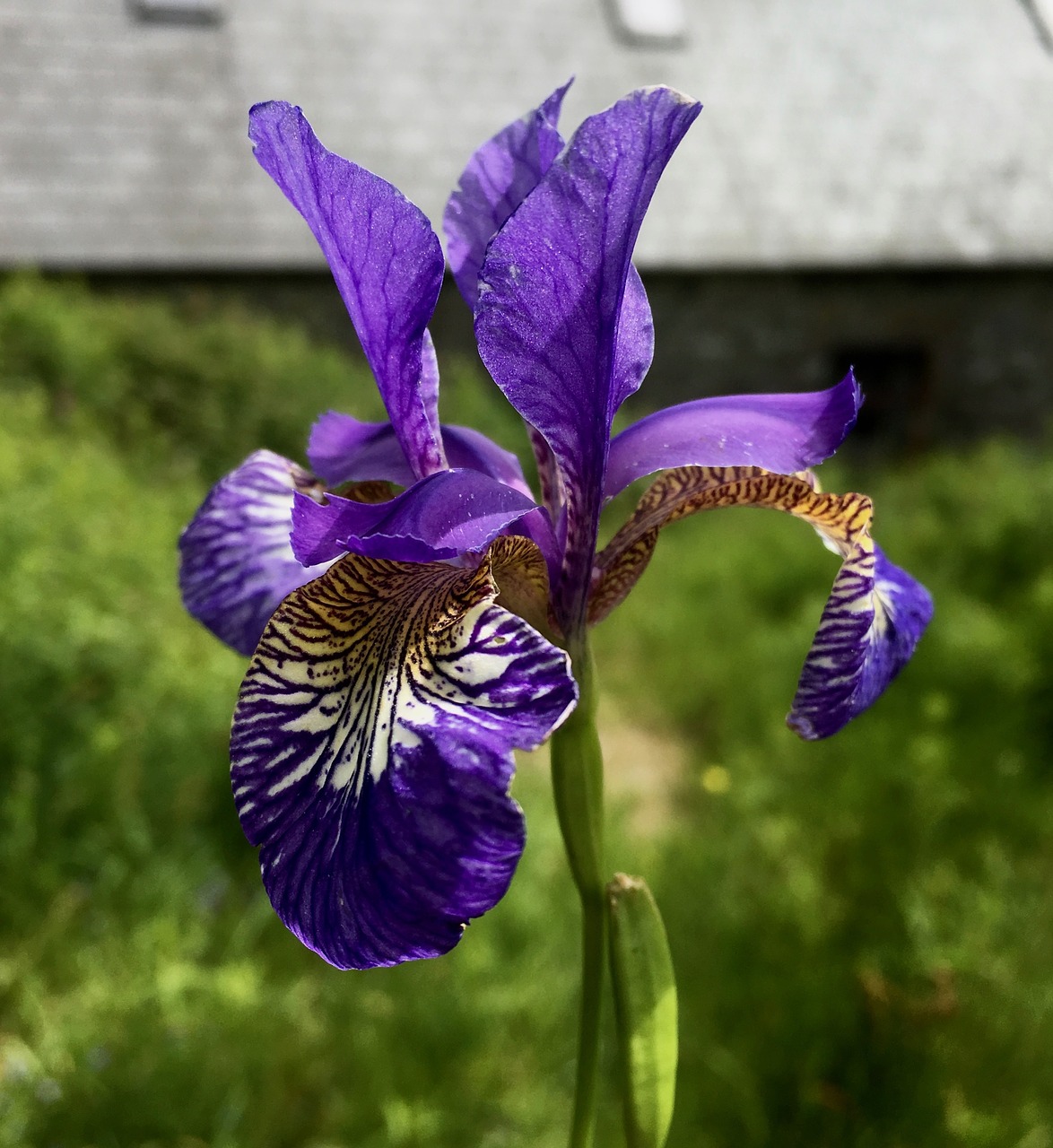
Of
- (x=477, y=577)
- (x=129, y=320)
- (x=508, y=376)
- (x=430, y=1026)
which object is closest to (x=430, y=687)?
(x=477, y=577)

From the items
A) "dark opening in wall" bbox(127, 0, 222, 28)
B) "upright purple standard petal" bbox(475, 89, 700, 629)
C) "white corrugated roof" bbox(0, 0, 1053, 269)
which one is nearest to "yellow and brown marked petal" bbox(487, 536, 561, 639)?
"upright purple standard petal" bbox(475, 89, 700, 629)

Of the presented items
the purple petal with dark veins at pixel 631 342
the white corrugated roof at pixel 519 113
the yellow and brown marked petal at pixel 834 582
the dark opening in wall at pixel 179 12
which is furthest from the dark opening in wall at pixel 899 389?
the purple petal with dark veins at pixel 631 342

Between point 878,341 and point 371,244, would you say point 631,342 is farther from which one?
point 878,341

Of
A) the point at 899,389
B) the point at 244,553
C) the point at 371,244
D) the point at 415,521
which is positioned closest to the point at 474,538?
the point at 415,521

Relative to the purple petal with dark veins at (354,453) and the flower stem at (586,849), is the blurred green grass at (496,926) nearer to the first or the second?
the flower stem at (586,849)

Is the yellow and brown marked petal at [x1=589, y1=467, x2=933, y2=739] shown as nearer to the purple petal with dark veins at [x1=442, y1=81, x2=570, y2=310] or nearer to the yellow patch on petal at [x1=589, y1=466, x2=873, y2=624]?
the yellow patch on petal at [x1=589, y1=466, x2=873, y2=624]

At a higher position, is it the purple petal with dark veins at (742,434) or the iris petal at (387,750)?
the purple petal with dark veins at (742,434)

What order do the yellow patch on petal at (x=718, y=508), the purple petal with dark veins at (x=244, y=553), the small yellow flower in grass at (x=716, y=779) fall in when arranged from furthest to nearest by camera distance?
the small yellow flower in grass at (x=716, y=779) < the purple petal with dark veins at (x=244, y=553) < the yellow patch on petal at (x=718, y=508)
